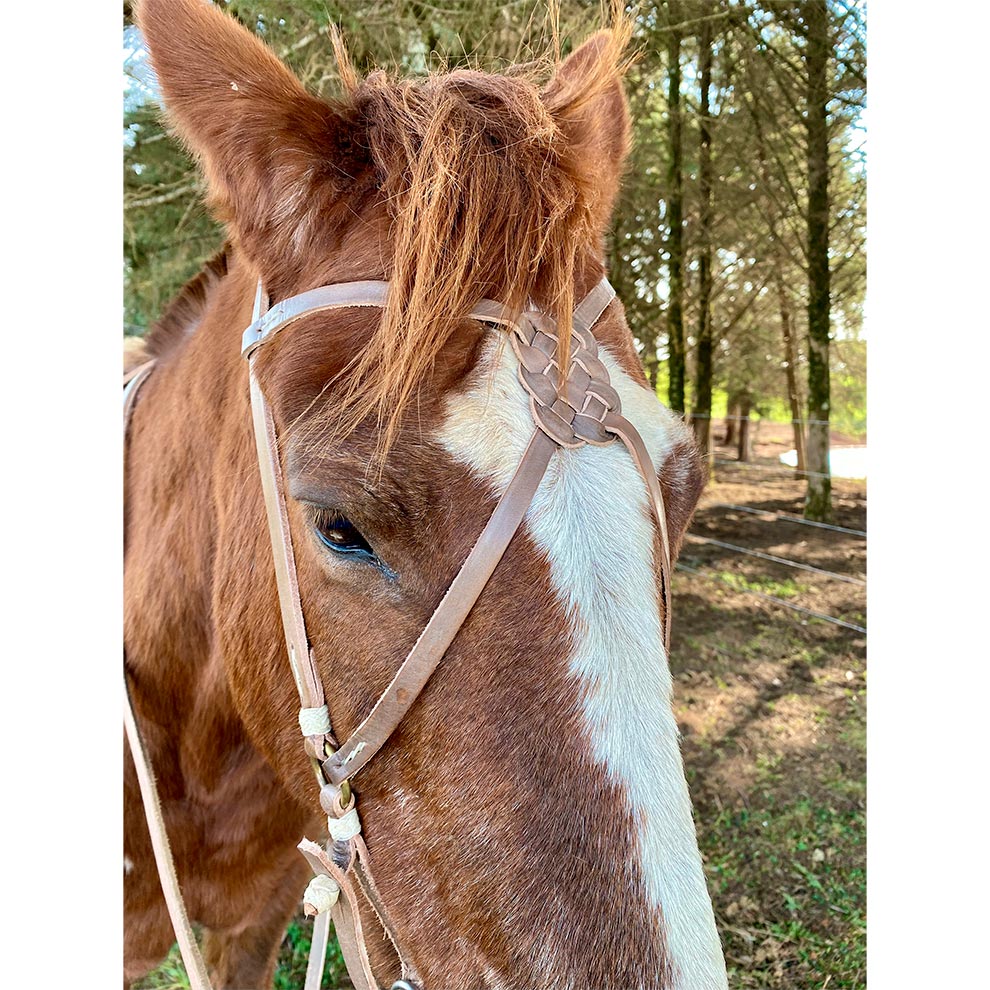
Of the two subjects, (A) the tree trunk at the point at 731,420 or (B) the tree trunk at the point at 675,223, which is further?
(A) the tree trunk at the point at 731,420

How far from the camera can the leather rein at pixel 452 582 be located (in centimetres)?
65

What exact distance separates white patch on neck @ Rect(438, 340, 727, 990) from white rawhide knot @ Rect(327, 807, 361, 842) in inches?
10.8

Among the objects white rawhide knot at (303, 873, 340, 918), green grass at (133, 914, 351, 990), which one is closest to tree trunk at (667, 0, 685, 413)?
white rawhide knot at (303, 873, 340, 918)

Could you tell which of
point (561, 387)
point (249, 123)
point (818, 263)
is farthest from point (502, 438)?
point (818, 263)

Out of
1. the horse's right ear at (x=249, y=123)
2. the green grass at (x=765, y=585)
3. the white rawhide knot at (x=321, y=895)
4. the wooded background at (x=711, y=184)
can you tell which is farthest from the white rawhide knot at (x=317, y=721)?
the green grass at (x=765, y=585)

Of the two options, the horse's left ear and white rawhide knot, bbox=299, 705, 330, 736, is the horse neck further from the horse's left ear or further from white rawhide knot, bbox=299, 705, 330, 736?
the horse's left ear

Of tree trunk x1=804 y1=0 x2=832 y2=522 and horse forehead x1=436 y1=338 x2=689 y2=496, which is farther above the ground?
tree trunk x1=804 y1=0 x2=832 y2=522

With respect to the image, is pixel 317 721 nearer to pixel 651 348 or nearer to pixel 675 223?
pixel 651 348

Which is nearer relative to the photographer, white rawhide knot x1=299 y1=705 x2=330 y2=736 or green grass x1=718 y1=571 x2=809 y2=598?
white rawhide knot x1=299 y1=705 x2=330 y2=736

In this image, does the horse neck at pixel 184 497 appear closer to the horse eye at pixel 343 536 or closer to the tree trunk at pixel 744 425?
the horse eye at pixel 343 536

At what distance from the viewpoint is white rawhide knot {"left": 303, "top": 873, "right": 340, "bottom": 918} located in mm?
741

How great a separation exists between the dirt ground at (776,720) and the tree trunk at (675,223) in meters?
0.30
